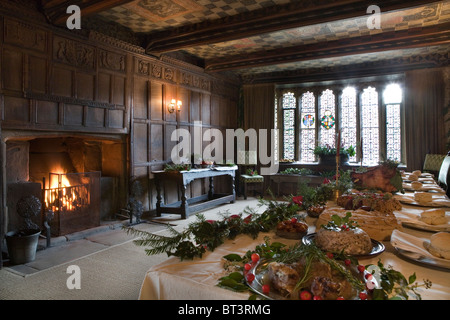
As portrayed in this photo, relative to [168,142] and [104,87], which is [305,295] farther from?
[168,142]

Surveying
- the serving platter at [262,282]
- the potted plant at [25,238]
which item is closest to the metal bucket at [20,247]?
the potted plant at [25,238]

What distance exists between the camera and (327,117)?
9570 mm

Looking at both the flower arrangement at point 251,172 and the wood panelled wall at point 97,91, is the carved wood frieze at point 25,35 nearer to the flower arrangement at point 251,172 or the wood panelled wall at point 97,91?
the wood panelled wall at point 97,91

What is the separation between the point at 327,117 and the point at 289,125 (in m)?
1.24

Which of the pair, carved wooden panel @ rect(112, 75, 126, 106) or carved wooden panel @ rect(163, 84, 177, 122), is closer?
carved wooden panel @ rect(112, 75, 126, 106)

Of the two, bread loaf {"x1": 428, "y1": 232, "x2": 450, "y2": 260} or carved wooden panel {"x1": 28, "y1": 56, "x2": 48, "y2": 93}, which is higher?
carved wooden panel {"x1": 28, "y1": 56, "x2": 48, "y2": 93}

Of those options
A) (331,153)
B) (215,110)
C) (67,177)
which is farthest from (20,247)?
(331,153)

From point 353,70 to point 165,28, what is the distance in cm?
559

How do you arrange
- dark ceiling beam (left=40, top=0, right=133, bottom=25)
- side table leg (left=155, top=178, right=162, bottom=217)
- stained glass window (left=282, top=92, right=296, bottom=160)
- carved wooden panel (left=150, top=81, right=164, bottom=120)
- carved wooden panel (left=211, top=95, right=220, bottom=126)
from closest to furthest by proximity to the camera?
dark ceiling beam (left=40, top=0, right=133, bottom=25) → side table leg (left=155, top=178, right=162, bottom=217) → carved wooden panel (left=150, top=81, right=164, bottom=120) → carved wooden panel (left=211, top=95, right=220, bottom=126) → stained glass window (left=282, top=92, right=296, bottom=160)

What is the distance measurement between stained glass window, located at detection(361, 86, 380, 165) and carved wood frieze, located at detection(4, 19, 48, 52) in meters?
8.41

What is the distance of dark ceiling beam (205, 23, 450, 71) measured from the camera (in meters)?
6.08

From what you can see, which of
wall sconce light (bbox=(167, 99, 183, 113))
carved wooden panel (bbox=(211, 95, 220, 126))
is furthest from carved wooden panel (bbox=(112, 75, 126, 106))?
carved wooden panel (bbox=(211, 95, 220, 126))

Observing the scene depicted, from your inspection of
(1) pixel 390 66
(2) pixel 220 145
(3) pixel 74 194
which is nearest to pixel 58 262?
(3) pixel 74 194

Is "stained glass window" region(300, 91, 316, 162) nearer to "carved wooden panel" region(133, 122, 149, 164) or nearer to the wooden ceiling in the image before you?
the wooden ceiling
